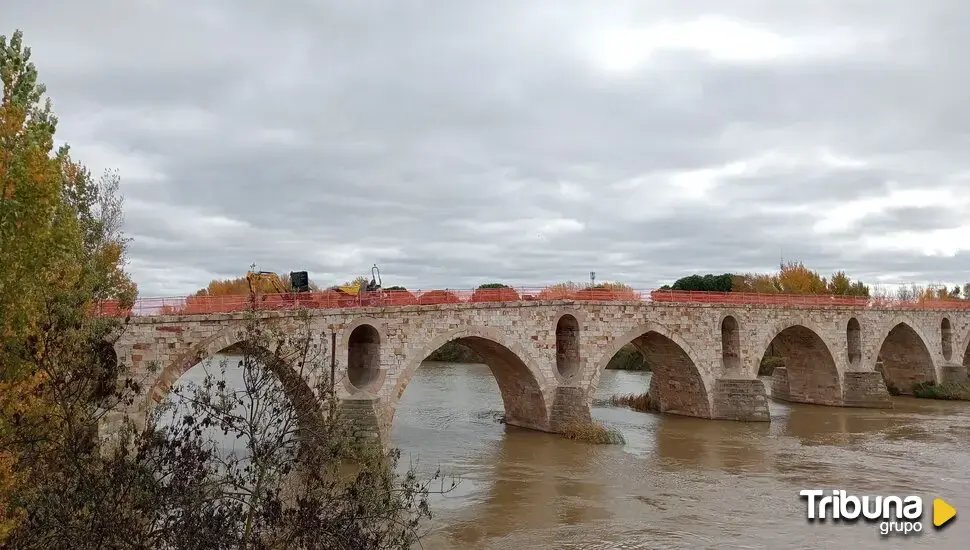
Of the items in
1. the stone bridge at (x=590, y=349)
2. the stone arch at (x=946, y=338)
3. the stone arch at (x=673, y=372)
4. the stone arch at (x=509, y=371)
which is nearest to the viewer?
the stone bridge at (x=590, y=349)

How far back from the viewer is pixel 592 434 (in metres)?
24.2

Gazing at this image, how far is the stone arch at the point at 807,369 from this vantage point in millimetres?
34688

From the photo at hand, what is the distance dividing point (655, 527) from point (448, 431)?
12.8 meters

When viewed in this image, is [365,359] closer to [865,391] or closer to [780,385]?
[780,385]

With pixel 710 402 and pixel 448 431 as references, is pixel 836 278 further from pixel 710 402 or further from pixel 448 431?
pixel 448 431

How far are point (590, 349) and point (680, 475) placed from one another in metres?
7.34

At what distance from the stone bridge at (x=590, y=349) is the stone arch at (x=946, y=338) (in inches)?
8.0

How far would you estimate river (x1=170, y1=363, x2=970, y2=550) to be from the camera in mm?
14789

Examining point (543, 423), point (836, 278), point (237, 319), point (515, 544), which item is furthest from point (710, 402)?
point (836, 278)

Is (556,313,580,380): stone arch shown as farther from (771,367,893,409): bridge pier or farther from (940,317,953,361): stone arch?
(940,317,953,361): stone arch

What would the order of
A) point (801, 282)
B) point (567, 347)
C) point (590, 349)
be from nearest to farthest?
point (590, 349) → point (567, 347) → point (801, 282)

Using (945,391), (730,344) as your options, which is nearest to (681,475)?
(730,344)

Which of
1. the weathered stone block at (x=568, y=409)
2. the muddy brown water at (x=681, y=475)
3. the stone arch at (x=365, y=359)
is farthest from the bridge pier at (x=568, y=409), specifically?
the stone arch at (x=365, y=359)

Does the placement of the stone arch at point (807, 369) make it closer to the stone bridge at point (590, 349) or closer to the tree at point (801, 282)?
the stone bridge at point (590, 349)
